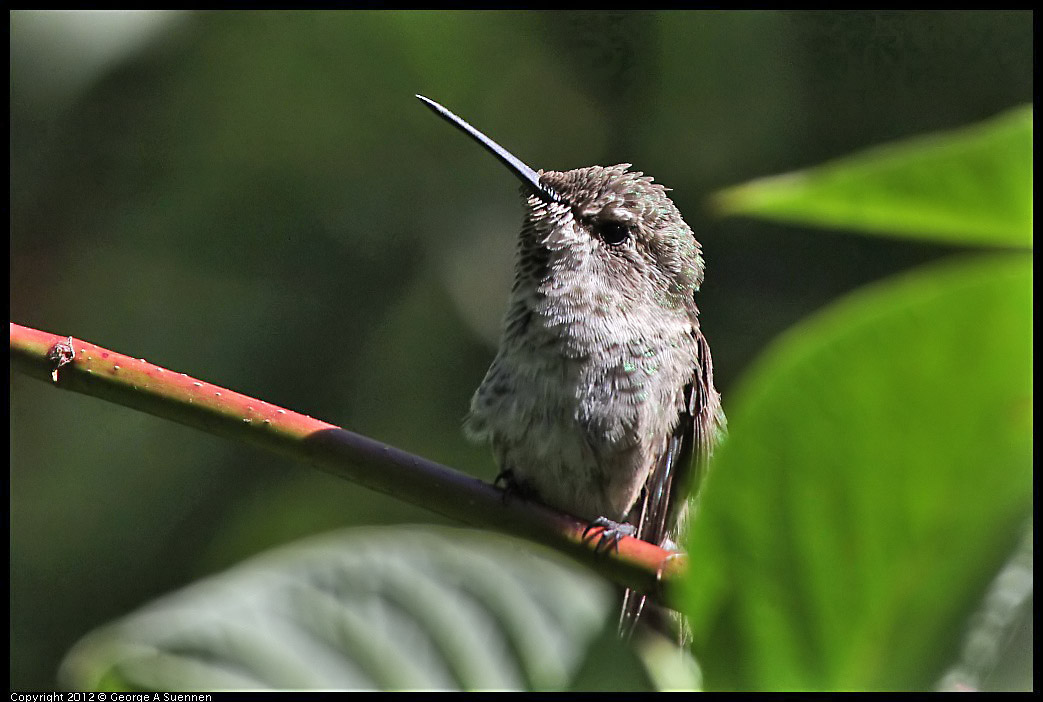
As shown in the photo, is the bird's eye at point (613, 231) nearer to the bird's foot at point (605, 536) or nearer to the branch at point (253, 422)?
the bird's foot at point (605, 536)

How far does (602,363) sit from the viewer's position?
288cm

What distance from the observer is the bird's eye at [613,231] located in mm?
3160

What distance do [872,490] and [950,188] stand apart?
0.26 m

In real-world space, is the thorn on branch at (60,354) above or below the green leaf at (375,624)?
above

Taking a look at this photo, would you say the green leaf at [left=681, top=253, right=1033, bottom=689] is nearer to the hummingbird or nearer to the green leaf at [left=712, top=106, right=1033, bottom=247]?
the green leaf at [left=712, top=106, right=1033, bottom=247]

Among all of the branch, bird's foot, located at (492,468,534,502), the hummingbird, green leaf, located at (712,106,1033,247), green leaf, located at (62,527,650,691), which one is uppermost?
the hummingbird

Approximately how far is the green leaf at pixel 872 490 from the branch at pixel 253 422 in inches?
34.8

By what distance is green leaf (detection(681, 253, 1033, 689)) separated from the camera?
2.22ft

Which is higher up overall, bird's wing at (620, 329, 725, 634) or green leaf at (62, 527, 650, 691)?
bird's wing at (620, 329, 725, 634)

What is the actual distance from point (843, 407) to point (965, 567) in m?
0.18

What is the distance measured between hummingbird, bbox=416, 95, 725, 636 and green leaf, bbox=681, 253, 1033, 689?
187 cm

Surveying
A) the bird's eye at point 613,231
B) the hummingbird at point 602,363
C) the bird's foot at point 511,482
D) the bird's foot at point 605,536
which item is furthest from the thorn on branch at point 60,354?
the bird's eye at point 613,231

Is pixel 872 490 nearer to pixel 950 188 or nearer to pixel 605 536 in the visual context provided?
pixel 950 188

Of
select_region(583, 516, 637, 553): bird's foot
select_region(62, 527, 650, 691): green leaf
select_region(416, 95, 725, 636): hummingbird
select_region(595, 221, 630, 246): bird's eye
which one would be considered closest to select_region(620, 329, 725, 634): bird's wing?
select_region(416, 95, 725, 636): hummingbird
